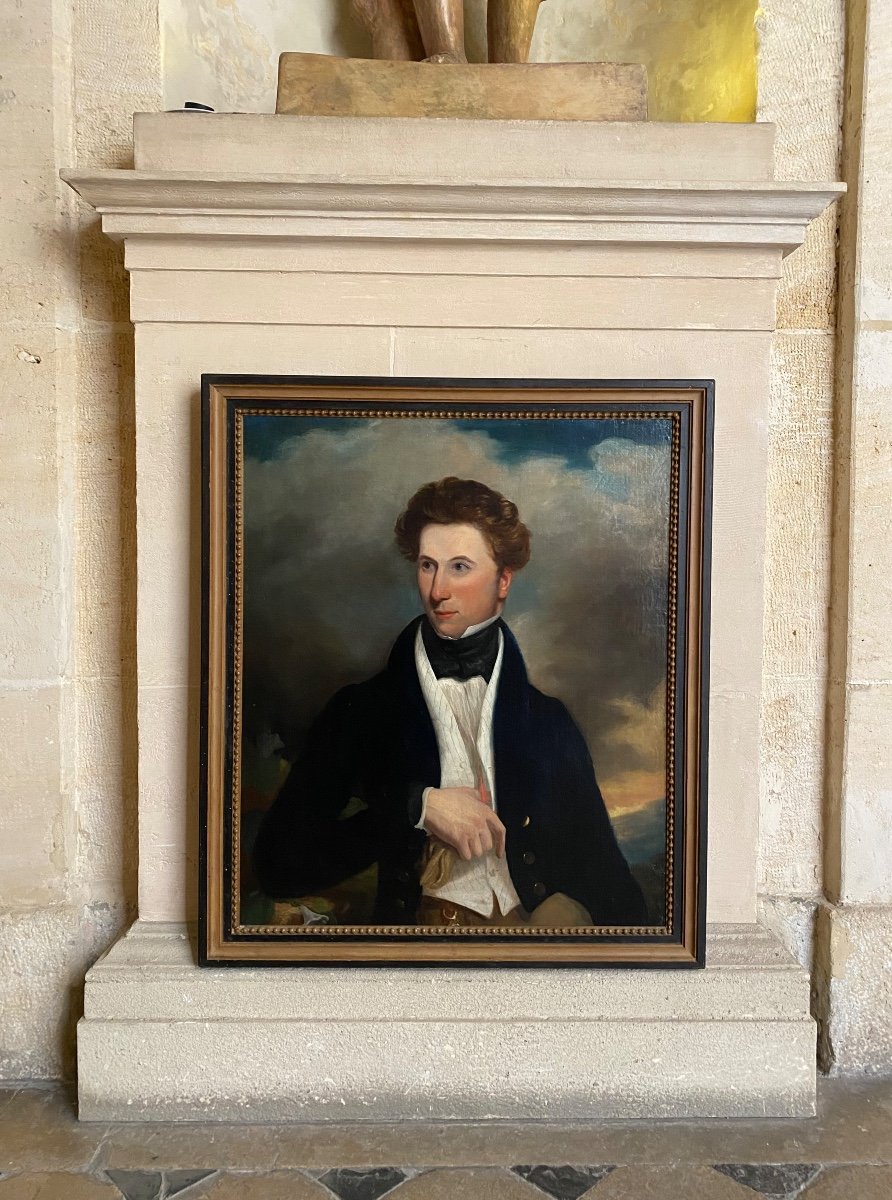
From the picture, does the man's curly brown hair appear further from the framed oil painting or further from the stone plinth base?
the stone plinth base

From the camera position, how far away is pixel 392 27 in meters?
2.70

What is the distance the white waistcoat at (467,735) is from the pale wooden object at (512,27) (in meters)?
1.74

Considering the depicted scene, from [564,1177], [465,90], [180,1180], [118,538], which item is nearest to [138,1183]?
[180,1180]

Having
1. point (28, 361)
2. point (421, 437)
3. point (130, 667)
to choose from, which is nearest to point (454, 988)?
point (130, 667)

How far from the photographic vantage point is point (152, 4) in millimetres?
2484

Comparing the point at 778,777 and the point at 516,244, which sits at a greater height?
the point at 516,244

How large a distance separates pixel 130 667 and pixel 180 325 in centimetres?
99

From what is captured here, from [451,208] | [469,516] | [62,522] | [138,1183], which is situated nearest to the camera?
[138,1183]

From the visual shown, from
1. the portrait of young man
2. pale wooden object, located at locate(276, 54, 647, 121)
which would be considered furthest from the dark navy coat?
pale wooden object, located at locate(276, 54, 647, 121)

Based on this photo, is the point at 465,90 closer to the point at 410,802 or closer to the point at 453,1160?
the point at 410,802

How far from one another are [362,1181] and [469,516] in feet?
5.52

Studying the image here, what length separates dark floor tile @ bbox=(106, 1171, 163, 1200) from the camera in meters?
2.09

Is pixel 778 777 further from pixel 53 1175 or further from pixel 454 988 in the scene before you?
pixel 53 1175

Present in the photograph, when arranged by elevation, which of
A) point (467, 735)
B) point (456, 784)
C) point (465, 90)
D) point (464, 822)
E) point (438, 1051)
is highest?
point (465, 90)
